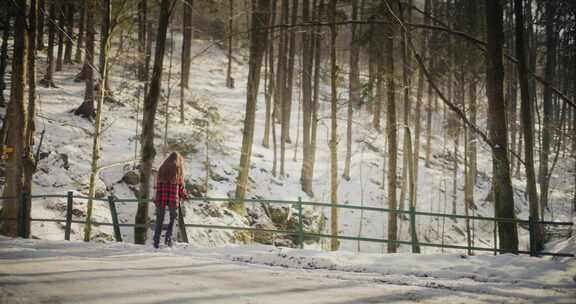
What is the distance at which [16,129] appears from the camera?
10.8 m

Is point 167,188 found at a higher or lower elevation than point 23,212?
higher

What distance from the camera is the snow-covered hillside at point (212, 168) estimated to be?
15.0 m

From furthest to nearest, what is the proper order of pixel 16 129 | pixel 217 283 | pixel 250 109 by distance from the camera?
1. pixel 250 109
2. pixel 16 129
3. pixel 217 283

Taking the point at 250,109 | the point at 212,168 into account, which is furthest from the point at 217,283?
the point at 212,168

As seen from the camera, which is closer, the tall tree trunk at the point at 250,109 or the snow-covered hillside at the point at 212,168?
the snow-covered hillside at the point at 212,168

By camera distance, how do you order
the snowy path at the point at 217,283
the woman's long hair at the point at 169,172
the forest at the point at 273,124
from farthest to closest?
1. the forest at the point at 273,124
2. the woman's long hair at the point at 169,172
3. the snowy path at the point at 217,283

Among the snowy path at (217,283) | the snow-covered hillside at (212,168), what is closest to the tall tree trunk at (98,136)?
the snow-covered hillside at (212,168)

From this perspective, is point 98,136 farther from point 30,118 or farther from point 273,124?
point 273,124

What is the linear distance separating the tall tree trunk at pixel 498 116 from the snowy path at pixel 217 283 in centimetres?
231

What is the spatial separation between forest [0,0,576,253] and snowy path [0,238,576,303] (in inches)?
79.1

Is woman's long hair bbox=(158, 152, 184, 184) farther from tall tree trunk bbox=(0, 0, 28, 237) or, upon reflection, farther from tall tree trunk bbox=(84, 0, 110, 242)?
tall tree trunk bbox=(0, 0, 28, 237)

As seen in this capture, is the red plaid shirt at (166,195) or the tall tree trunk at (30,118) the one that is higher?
the tall tree trunk at (30,118)

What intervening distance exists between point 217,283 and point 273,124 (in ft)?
55.3

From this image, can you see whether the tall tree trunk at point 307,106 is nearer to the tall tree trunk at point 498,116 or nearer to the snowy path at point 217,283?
the tall tree trunk at point 498,116
